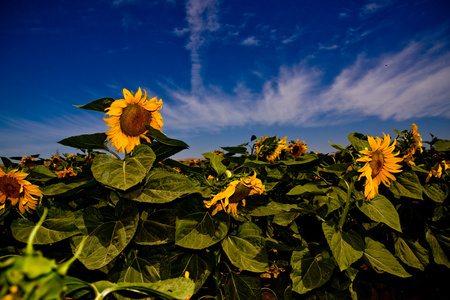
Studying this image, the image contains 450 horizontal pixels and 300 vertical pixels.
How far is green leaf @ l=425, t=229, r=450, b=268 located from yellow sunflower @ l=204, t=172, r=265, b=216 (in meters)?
2.41

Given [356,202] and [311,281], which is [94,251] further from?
[356,202]

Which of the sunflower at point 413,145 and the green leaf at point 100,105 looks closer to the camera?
the green leaf at point 100,105

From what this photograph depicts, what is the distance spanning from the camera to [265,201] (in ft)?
6.61

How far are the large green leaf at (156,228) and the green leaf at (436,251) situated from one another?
9.85 feet

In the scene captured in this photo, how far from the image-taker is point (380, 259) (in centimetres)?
→ 190

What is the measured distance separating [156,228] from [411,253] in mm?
2861

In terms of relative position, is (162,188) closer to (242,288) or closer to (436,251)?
(242,288)

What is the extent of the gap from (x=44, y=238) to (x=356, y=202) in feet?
7.57

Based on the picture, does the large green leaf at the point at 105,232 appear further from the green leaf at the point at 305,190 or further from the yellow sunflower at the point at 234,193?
the green leaf at the point at 305,190

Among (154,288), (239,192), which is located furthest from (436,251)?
(154,288)

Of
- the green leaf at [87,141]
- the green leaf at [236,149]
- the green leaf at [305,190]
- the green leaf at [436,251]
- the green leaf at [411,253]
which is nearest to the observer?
the green leaf at [87,141]

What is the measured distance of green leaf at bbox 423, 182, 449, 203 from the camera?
2.50 m

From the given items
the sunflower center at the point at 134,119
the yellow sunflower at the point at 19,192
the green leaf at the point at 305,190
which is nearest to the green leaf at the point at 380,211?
the green leaf at the point at 305,190

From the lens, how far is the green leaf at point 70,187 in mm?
1363
